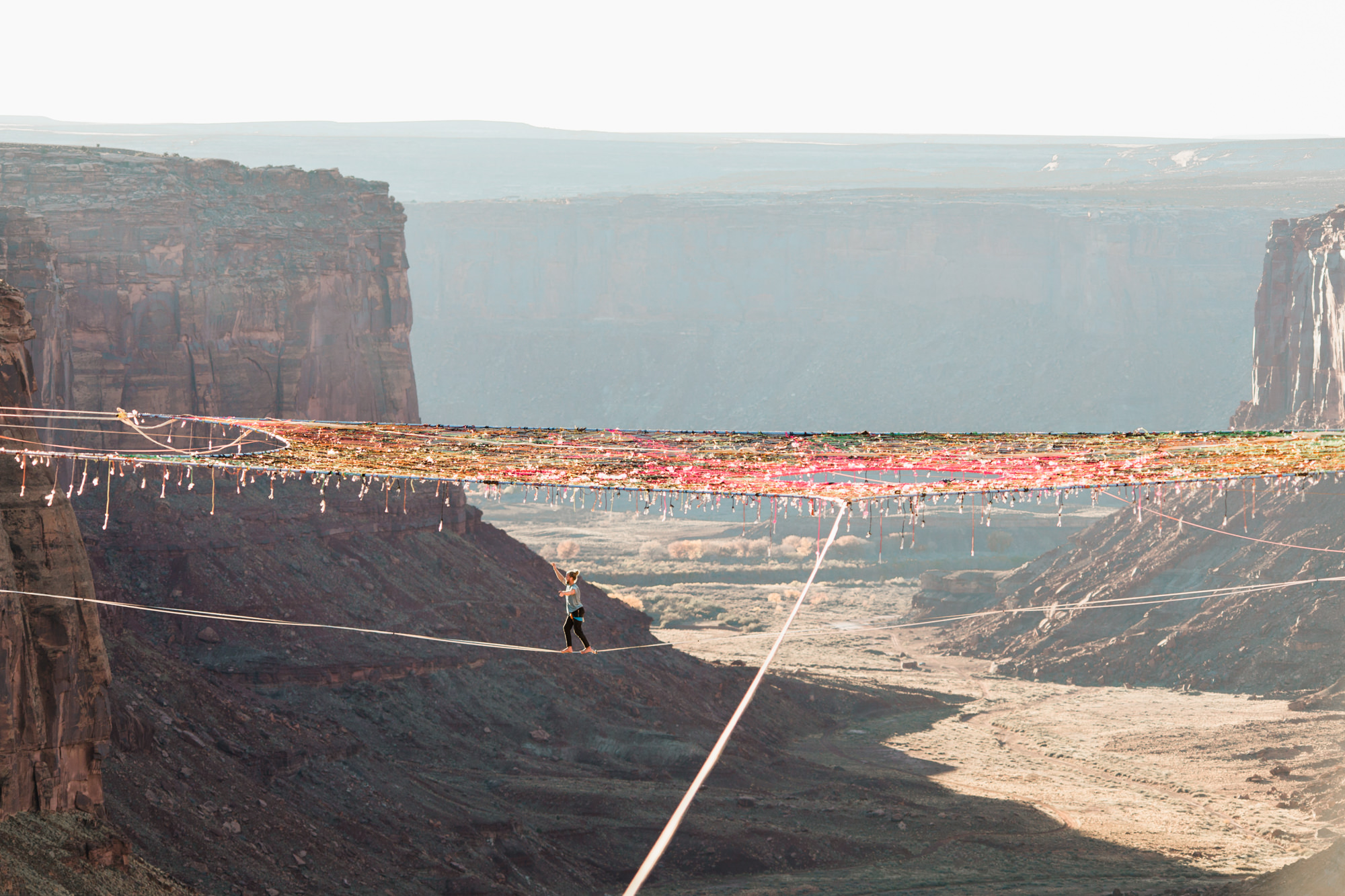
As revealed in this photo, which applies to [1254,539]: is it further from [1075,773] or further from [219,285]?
[219,285]

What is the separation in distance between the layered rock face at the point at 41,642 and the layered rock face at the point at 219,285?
21.6m

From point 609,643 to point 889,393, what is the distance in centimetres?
8121

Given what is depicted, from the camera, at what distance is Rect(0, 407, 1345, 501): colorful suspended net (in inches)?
784

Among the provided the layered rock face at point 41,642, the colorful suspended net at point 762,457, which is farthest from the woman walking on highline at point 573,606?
the layered rock face at point 41,642

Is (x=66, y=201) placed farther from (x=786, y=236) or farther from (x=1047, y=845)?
(x=786, y=236)

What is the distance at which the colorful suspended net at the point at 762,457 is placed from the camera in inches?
784

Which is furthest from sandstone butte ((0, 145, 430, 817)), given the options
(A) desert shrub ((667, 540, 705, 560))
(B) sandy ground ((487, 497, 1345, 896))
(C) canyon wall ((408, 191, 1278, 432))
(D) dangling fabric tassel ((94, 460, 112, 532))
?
(C) canyon wall ((408, 191, 1278, 432))

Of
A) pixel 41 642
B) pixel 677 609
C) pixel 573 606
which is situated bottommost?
pixel 677 609

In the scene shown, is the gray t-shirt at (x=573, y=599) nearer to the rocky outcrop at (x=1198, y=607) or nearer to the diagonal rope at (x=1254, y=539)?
the diagonal rope at (x=1254, y=539)

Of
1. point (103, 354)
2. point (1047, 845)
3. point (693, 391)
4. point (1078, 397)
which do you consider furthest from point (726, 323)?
point (1047, 845)

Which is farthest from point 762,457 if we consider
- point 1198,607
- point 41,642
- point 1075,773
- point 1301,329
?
point 1301,329

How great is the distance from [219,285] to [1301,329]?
43.7 meters

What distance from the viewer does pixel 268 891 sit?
23.3m

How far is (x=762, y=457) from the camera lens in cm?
2041
